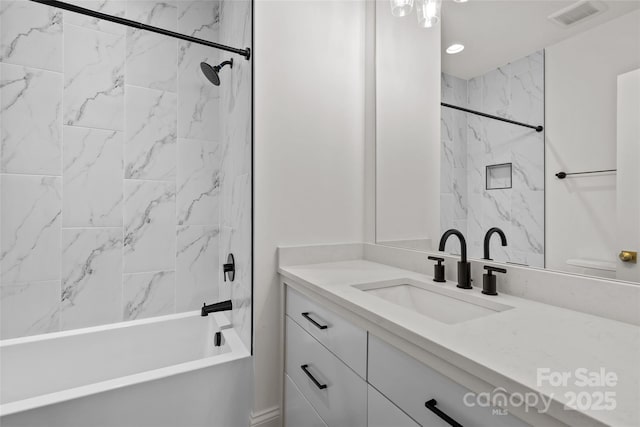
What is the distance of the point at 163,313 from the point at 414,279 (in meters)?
1.72

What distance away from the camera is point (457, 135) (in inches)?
47.3

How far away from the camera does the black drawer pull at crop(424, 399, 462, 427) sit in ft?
1.90

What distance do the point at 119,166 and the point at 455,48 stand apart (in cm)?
197

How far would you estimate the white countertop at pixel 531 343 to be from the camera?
1.47 feet

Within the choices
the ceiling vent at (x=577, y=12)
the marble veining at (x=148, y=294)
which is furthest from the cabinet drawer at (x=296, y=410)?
the ceiling vent at (x=577, y=12)

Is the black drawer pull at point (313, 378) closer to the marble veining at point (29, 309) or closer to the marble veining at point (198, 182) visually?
the marble veining at point (198, 182)

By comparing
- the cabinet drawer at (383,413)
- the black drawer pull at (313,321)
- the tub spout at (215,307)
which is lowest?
the tub spout at (215,307)

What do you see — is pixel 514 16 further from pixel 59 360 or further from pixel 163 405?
pixel 59 360

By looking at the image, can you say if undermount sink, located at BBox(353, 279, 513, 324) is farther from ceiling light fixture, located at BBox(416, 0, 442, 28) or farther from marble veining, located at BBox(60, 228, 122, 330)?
marble veining, located at BBox(60, 228, 122, 330)

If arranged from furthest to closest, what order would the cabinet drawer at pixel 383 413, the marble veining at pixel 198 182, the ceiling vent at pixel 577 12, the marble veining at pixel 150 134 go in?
the marble veining at pixel 198 182 → the marble veining at pixel 150 134 → the ceiling vent at pixel 577 12 → the cabinet drawer at pixel 383 413

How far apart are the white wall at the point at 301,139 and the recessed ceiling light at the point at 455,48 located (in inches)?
19.5

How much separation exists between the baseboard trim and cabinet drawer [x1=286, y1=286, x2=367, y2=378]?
46 centimetres

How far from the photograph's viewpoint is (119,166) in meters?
1.92

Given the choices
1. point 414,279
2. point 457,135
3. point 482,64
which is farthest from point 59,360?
point 482,64
